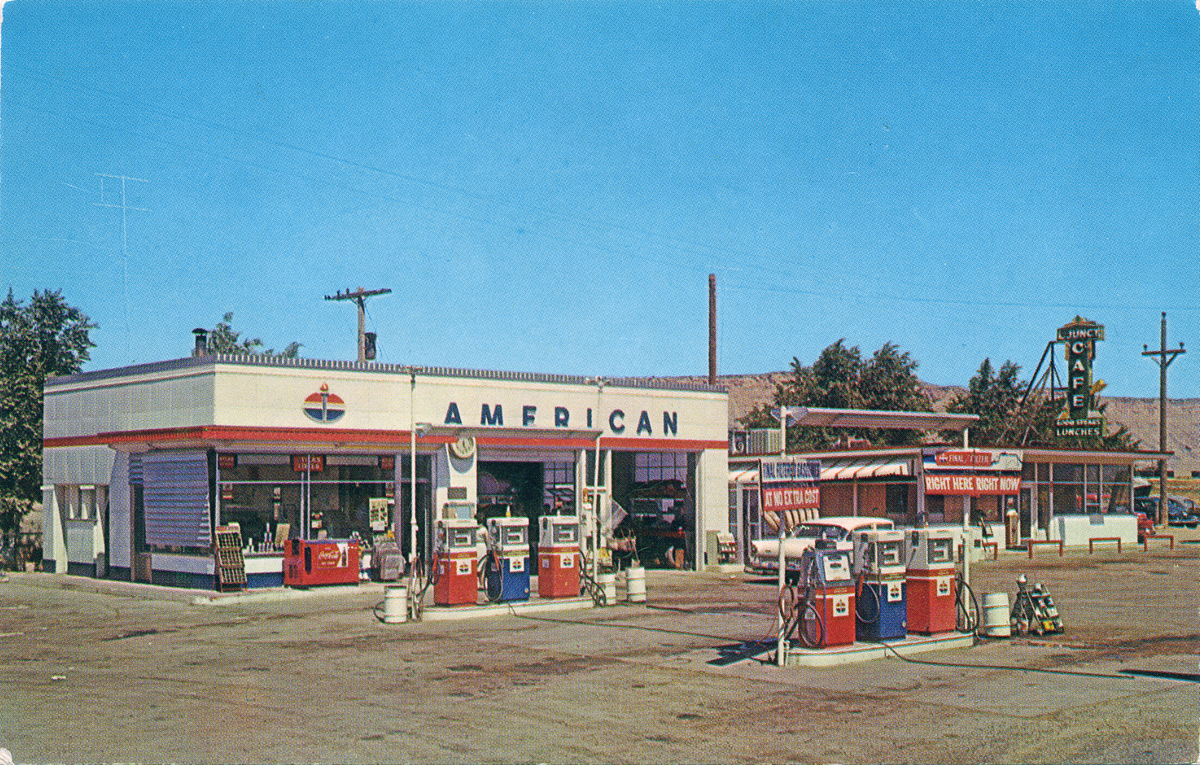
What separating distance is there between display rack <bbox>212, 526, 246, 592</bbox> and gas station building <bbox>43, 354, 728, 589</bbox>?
291mm

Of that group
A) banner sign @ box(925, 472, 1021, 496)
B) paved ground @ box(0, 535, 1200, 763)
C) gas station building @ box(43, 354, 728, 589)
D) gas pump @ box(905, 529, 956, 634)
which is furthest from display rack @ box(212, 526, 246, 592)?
banner sign @ box(925, 472, 1021, 496)

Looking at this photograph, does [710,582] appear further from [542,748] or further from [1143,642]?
[542,748]

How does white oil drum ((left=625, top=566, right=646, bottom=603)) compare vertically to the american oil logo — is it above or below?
below

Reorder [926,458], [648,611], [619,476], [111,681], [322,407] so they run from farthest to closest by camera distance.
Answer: [926,458]
[619,476]
[322,407]
[648,611]
[111,681]

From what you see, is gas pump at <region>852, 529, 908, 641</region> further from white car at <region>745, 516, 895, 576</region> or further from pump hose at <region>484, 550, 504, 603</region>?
white car at <region>745, 516, 895, 576</region>

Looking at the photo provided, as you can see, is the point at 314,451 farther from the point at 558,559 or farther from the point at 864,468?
the point at 864,468

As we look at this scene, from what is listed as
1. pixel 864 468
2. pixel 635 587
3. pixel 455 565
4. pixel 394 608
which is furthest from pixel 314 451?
pixel 864 468

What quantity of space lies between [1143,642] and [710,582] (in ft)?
42.7

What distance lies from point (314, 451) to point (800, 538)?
39.3 ft

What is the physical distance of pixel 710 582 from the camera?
2880 centimetres

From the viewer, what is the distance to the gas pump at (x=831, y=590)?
1487 cm

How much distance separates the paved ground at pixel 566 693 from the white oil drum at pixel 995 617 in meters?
0.25

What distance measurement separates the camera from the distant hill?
158125mm

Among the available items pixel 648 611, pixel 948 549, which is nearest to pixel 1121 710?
pixel 948 549
